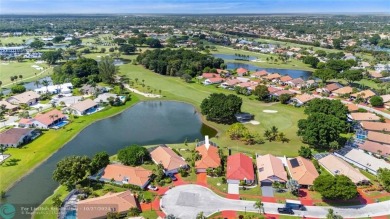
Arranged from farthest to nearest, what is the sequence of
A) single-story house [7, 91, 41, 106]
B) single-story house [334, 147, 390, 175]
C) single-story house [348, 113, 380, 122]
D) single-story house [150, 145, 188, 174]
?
single-story house [7, 91, 41, 106] < single-story house [348, 113, 380, 122] < single-story house [334, 147, 390, 175] < single-story house [150, 145, 188, 174]

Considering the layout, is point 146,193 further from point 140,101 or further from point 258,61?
point 258,61

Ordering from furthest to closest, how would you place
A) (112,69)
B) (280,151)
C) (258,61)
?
1. (258,61)
2. (112,69)
3. (280,151)

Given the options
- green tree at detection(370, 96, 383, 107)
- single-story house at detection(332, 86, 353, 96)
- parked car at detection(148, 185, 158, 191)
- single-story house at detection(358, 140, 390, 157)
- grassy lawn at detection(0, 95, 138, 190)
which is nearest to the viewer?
parked car at detection(148, 185, 158, 191)

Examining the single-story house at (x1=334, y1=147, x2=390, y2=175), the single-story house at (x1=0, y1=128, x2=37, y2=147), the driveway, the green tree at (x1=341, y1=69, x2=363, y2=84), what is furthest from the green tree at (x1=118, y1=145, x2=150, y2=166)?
the green tree at (x1=341, y1=69, x2=363, y2=84)

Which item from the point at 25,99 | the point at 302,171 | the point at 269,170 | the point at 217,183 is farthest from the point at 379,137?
the point at 25,99

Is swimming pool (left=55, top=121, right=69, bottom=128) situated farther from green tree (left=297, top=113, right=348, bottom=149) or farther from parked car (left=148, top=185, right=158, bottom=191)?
green tree (left=297, top=113, right=348, bottom=149)

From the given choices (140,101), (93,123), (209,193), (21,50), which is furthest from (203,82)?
(21,50)
